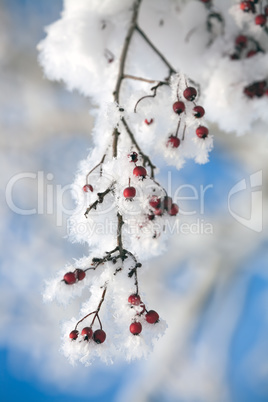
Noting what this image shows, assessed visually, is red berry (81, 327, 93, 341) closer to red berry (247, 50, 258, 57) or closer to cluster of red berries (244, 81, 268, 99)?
cluster of red berries (244, 81, 268, 99)

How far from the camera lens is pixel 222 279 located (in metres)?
3.46

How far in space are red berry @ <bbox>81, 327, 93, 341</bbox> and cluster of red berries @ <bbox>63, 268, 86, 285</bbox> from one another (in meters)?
0.15

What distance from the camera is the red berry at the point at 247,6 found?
5.25 feet

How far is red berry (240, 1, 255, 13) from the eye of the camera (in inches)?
63.0

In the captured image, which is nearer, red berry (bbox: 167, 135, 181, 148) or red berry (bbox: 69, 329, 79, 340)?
red berry (bbox: 69, 329, 79, 340)

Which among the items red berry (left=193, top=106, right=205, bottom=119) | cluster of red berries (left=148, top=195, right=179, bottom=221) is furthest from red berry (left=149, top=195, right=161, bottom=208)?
red berry (left=193, top=106, right=205, bottom=119)

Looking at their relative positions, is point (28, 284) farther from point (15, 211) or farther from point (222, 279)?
point (222, 279)

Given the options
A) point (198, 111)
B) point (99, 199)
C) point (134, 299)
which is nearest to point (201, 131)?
point (198, 111)

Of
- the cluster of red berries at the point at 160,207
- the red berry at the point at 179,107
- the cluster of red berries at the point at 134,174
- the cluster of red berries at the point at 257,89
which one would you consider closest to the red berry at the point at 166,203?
the cluster of red berries at the point at 160,207

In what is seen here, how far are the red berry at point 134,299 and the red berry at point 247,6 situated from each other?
1393 mm

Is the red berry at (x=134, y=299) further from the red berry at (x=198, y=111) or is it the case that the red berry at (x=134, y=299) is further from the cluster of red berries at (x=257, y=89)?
the cluster of red berries at (x=257, y=89)

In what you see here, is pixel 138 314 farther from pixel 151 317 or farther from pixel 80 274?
Answer: pixel 80 274

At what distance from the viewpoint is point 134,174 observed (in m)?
1.05

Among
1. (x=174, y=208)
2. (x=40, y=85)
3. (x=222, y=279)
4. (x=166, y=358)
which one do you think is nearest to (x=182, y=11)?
(x=174, y=208)
